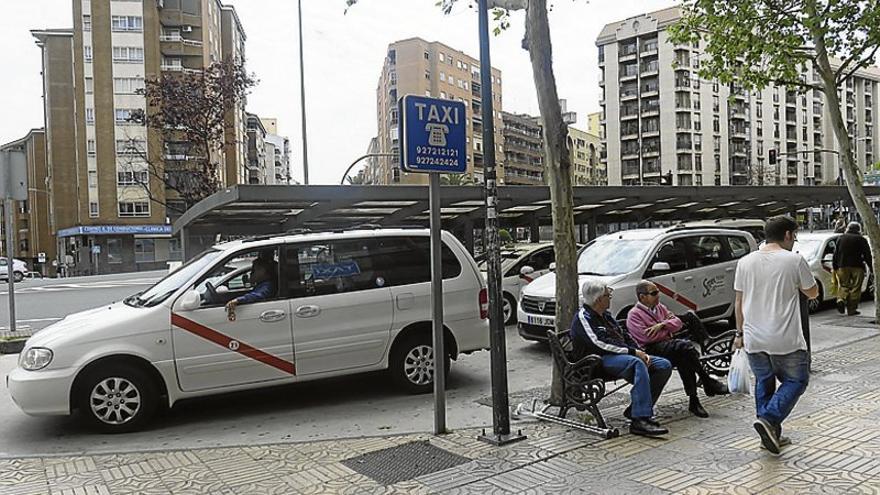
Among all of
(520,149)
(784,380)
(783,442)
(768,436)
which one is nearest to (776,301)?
(784,380)

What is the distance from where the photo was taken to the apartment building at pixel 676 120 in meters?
80.8

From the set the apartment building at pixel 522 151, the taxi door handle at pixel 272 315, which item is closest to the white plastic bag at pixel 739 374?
the taxi door handle at pixel 272 315

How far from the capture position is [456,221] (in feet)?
67.2

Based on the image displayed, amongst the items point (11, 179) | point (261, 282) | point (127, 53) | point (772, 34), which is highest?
point (127, 53)

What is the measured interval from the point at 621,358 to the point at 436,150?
2.15m

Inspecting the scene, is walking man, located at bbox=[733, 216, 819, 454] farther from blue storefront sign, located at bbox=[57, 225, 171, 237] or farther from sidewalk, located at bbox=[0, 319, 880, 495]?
blue storefront sign, located at bbox=[57, 225, 171, 237]

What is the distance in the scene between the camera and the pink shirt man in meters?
6.21

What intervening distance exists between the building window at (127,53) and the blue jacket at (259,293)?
5669cm

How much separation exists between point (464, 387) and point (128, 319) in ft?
11.4

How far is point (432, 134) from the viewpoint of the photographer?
209 inches

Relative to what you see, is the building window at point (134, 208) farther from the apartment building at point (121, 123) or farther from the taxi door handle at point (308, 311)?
the taxi door handle at point (308, 311)

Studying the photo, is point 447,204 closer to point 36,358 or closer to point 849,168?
point 849,168

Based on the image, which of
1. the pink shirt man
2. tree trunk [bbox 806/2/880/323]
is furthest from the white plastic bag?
tree trunk [bbox 806/2/880/323]

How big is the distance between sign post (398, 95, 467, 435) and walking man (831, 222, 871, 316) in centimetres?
902
